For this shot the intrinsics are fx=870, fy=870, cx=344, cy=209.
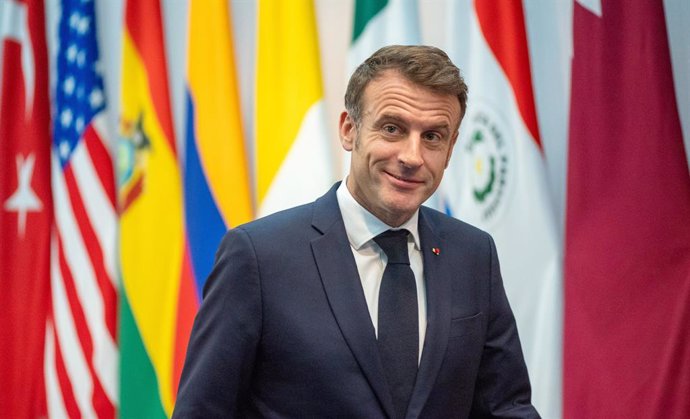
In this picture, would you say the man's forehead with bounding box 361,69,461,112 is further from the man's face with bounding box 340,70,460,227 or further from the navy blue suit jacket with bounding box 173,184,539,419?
the navy blue suit jacket with bounding box 173,184,539,419

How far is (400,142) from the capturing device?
145 cm

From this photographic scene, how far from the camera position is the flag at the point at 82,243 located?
131 inches

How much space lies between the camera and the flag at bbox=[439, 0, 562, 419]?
2949 millimetres

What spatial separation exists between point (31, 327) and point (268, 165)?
1126 mm

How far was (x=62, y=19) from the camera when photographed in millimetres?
3393

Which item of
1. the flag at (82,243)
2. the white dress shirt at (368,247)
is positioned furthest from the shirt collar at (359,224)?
the flag at (82,243)

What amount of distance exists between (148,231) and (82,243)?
277mm

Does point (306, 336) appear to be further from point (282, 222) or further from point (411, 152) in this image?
point (411, 152)

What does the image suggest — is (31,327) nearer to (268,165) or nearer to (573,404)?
(268,165)

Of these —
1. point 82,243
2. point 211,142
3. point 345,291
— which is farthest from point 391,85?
point 82,243

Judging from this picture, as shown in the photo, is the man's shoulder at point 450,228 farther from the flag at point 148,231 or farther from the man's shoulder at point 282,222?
the flag at point 148,231

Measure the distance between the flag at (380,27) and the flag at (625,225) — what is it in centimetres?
59

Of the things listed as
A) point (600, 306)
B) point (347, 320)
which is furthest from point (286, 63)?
point (347, 320)

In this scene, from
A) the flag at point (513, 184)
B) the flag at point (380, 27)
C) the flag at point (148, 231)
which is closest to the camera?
the flag at point (513, 184)
